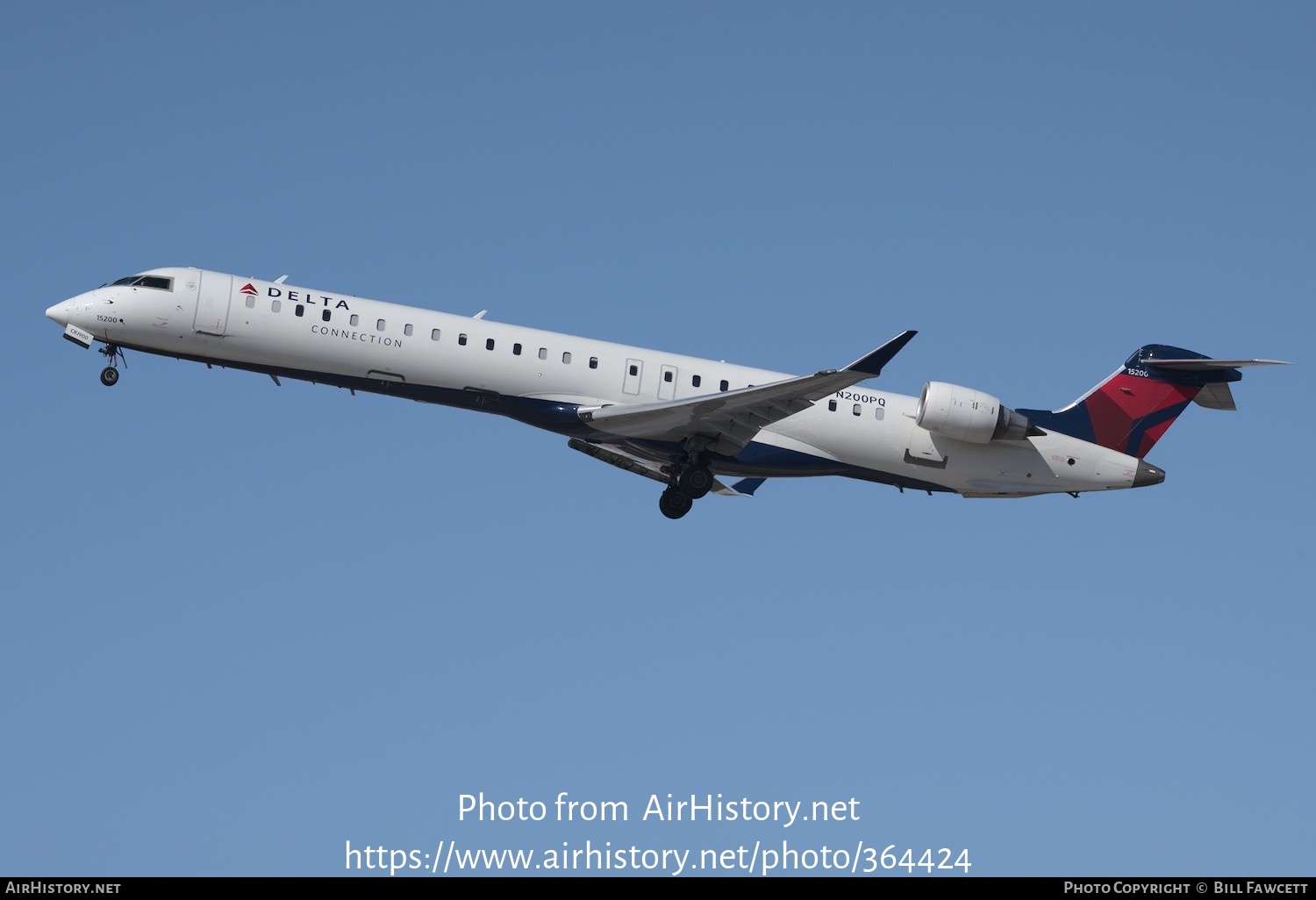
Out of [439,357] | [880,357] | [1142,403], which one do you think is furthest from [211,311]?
[1142,403]

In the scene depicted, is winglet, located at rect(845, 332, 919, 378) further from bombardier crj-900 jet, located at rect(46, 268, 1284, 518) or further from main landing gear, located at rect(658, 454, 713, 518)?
main landing gear, located at rect(658, 454, 713, 518)

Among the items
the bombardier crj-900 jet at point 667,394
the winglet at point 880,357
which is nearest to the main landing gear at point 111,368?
the bombardier crj-900 jet at point 667,394

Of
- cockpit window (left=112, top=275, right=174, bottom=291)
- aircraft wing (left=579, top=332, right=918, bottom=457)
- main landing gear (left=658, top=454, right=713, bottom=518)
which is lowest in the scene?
main landing gear (left=658, top=454, right=713, bottom=518)

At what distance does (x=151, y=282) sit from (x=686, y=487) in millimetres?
9798

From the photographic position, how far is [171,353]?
2808cm

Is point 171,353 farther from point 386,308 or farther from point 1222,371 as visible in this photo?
point 1222,371

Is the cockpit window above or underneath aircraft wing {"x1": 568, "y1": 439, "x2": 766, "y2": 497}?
above

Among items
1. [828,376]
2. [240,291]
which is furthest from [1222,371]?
[240,291]

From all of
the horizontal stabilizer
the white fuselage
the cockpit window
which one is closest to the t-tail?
the horizontal stabilizer

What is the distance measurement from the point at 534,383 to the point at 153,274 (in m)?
6.73

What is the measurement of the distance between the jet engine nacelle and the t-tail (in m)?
1.71

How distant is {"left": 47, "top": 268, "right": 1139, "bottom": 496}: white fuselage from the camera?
91.0ft

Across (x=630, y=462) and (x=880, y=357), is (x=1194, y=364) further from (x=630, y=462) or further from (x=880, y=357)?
(x=630, y=462)

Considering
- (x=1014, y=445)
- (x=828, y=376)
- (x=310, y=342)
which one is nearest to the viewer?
(x=828, y=376)
